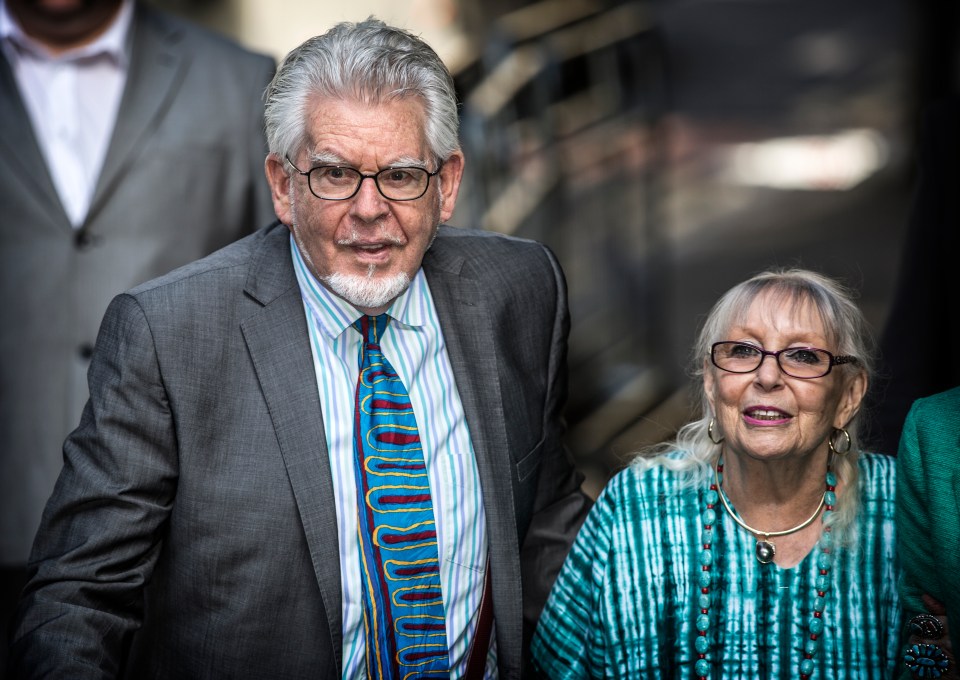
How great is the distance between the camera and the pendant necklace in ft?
7.29

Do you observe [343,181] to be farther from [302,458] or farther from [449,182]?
[302,458]

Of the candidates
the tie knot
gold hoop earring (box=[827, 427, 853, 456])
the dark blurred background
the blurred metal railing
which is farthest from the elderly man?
the blurred metal railing

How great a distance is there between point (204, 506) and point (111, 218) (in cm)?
117

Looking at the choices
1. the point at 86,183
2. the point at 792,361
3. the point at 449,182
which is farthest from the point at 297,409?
the point at 86,183

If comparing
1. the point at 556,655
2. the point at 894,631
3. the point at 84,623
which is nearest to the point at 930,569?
the point at 894,631

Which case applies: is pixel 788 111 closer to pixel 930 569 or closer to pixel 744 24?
pixel 744 24

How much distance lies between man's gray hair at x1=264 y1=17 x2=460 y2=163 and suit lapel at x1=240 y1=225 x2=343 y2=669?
280 millimetres

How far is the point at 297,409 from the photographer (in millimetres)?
2141

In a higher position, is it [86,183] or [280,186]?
[86,183]

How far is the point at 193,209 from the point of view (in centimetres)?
304

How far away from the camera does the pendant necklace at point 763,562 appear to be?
7.29 ft

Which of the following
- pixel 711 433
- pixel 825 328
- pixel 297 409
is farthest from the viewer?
pixel 711 433

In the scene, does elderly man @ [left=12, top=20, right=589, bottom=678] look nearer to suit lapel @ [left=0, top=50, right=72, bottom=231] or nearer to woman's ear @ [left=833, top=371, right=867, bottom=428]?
woman's ear @ [left=833, top=371, right=867, bottom=428]

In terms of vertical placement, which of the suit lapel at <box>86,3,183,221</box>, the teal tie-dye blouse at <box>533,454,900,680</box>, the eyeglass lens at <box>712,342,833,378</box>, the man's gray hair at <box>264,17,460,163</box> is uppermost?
the suit lapel at <box>86,3,183,221</box>
